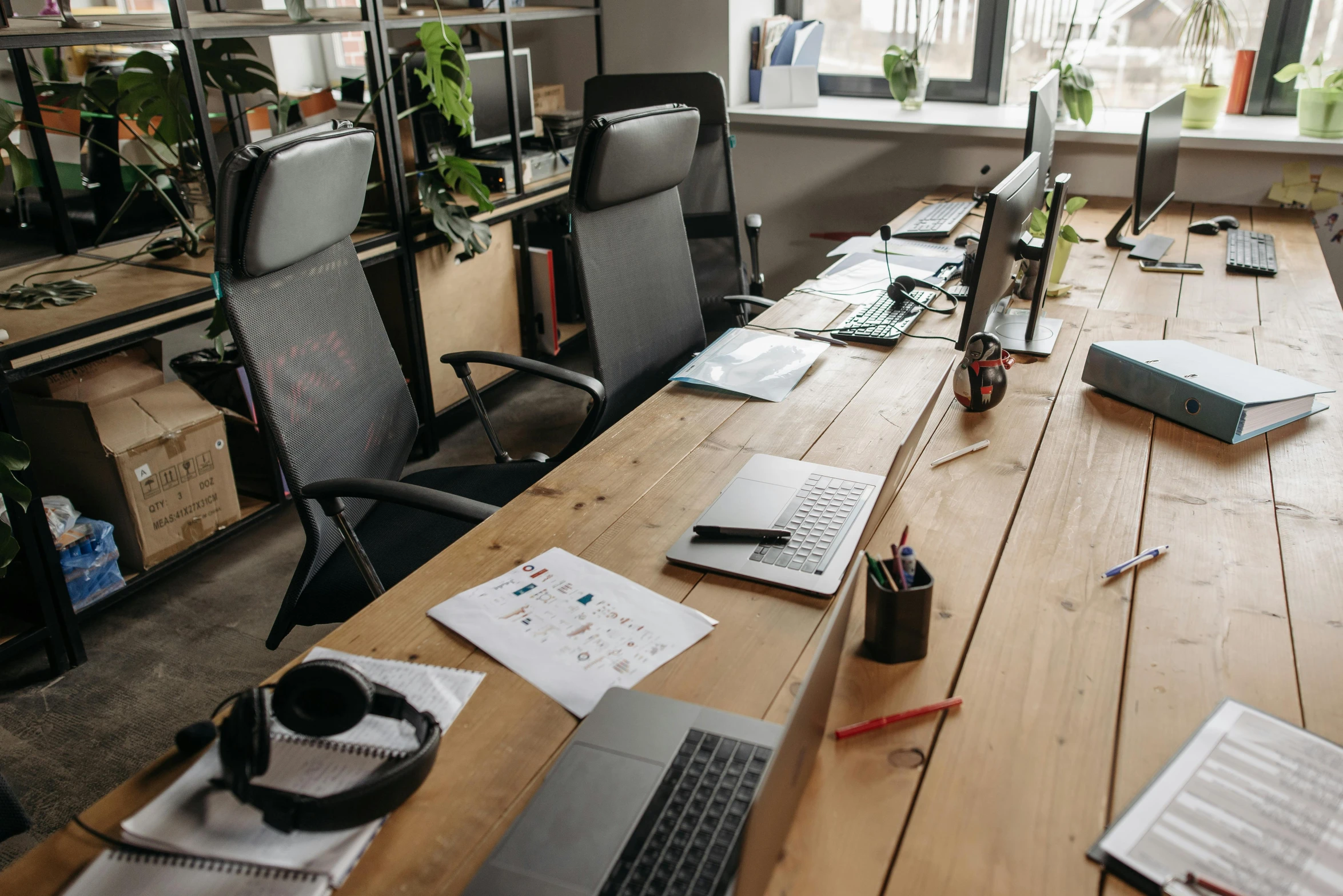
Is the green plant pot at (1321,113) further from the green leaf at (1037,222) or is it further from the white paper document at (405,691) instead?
the white paper document at (405,691)

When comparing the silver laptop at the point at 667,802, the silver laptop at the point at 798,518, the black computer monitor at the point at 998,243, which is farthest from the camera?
the black computer monitor at the point at 998,243

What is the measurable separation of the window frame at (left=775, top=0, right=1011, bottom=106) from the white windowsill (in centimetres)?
4

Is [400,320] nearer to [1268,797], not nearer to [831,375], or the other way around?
[831,375]

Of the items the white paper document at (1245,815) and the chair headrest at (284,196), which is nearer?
the white paper document at (1245,815)

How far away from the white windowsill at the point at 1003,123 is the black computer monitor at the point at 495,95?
861 mm

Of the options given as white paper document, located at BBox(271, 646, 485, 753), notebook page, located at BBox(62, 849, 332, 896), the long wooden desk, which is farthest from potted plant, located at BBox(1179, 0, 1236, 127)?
notebook page, located at BBox(62, 849, 332, 896)

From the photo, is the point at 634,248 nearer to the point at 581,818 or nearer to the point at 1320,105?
the point at 581,818

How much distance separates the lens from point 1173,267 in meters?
2.63

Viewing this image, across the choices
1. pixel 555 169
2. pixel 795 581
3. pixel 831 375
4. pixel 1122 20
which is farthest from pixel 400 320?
pixel 1122 20

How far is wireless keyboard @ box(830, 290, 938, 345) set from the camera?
2.08 metres

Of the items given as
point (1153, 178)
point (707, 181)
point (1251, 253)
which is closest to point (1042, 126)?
point (1153, 178)

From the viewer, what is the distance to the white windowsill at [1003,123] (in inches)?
124

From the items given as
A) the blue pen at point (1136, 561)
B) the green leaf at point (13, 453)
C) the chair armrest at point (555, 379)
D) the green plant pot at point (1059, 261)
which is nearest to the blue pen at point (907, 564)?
the blue pen at point (1136, 561)

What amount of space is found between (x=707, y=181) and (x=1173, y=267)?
1358 mm
